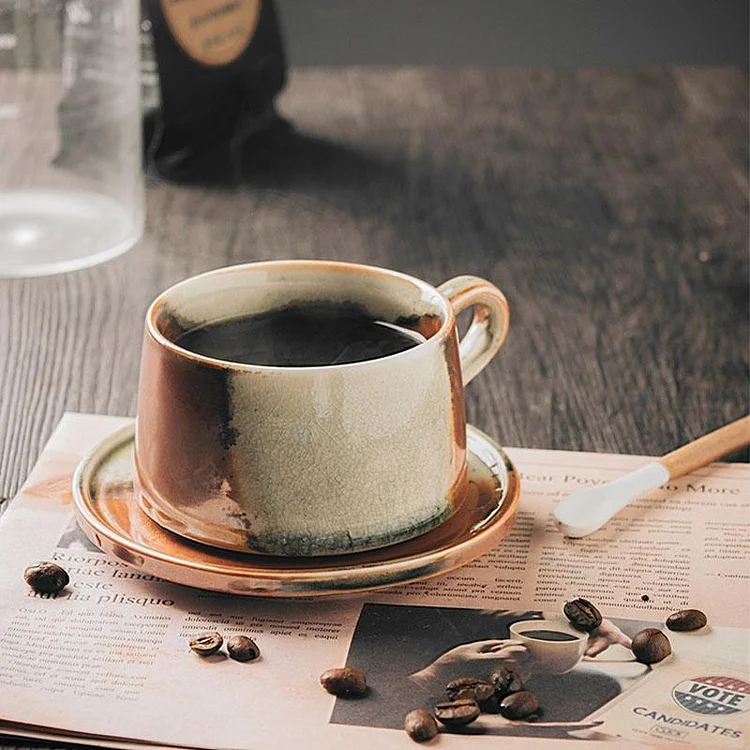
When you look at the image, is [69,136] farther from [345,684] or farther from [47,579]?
[345,684]

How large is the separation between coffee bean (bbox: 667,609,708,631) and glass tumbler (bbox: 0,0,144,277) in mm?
601

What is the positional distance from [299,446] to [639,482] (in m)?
0.21

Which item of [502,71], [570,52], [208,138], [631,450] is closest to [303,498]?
[631,450]

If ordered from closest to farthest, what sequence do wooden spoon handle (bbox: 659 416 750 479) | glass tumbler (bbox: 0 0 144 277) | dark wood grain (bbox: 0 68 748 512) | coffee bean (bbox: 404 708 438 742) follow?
coffee bean (bbox: 404 708 438 742), wooden spoon handle (bbox: 659 416 750 479), dark wood grain (bbox: 0 68 748 512), glass tumbler (bbox: 0 0 144 277)

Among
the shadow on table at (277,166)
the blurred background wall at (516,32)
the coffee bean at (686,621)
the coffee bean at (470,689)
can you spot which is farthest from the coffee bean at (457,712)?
the blurred background wall at (516,32)

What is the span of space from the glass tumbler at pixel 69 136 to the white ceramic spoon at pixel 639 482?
503mm

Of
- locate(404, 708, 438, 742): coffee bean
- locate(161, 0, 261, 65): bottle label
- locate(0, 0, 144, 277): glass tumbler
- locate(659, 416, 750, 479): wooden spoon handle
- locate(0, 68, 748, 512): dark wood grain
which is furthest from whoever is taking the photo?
locate(161, 0, 261, 65): bottle label

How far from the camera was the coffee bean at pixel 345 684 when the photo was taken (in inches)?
19.9

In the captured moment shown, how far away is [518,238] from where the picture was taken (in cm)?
109

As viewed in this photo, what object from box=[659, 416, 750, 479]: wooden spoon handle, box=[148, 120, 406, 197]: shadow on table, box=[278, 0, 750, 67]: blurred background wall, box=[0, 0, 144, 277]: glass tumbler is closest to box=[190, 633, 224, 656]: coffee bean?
box=[659, 416, 750, 479]: wooden spoon handle

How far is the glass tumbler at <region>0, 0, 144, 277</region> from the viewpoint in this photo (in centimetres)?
102

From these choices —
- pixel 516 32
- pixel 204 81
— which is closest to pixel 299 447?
pixel 204 81

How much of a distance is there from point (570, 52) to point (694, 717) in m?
1.27

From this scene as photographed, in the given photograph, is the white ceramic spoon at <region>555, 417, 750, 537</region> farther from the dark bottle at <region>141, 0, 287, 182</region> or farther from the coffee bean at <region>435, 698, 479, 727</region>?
the dark bottle at <region>141, 0, 287, 182</region>
